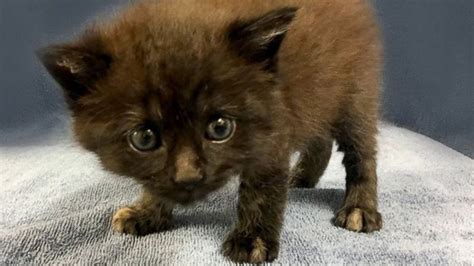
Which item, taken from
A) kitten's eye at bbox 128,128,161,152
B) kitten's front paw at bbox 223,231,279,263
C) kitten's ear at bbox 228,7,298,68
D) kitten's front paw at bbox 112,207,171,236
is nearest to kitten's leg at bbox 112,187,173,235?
kitten's front paw at bbox 112,207,171,236

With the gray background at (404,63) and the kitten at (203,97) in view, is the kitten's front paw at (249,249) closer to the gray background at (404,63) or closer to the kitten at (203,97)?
the kitten at (203,97)

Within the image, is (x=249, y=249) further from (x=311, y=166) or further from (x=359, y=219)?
(x=311, y=166)

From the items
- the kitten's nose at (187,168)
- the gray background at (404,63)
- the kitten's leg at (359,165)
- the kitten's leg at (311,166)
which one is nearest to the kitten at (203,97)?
the kitten's nose at (187,168)

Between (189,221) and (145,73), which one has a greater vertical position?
(145,73)

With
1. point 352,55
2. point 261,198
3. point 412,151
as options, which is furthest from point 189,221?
point 412,151

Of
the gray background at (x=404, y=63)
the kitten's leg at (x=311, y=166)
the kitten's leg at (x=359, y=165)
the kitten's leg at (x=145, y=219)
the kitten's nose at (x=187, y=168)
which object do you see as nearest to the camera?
the kitten's nose at (x=187, y=168)

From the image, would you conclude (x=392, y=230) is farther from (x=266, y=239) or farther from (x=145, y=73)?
(x=145, y=73)

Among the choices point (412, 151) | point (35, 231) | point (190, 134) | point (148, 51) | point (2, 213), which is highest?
point (148, 51)

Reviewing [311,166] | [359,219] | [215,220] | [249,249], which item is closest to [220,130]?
[249,249]
